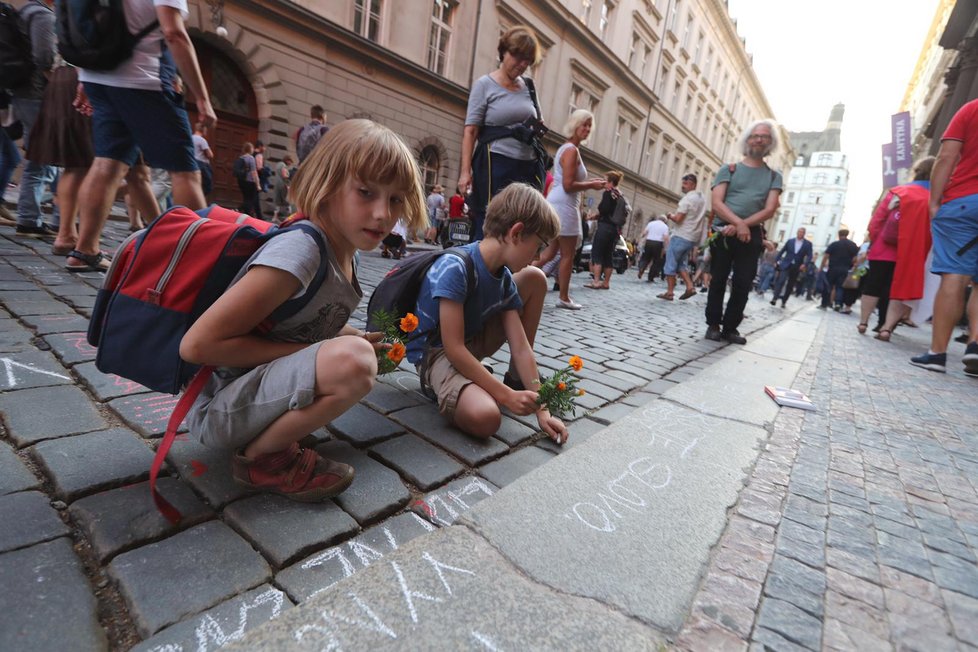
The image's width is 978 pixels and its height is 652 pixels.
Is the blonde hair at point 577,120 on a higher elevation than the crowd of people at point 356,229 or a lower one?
higher

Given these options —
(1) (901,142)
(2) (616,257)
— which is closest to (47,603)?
(2) (616,257)

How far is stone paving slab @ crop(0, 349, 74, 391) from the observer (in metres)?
1.71

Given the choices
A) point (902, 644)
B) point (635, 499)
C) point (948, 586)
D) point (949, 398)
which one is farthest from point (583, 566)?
point (949, 398)

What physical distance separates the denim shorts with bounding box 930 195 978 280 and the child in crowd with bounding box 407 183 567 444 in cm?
414

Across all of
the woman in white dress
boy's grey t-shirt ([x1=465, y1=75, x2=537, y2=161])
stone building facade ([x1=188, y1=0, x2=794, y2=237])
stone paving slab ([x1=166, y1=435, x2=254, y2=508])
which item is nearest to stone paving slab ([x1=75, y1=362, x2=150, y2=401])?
stone paving slab ([x1=166, y1=435, x2=254, y2=508])

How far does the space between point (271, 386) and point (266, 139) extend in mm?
12480

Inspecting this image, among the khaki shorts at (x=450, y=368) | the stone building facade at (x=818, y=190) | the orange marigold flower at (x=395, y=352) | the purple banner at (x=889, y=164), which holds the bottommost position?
the khaki shorts at (x=450, y=368)

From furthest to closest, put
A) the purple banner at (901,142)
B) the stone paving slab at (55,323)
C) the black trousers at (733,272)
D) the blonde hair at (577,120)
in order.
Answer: the purple banner at (901,142) → the blonde hair at (577,120) → the black trousers at (733,272) → the stone paving slab at (55,323)

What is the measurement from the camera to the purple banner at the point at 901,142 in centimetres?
1484

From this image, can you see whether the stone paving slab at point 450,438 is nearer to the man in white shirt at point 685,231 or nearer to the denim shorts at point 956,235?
the denim shorts at point 956,235

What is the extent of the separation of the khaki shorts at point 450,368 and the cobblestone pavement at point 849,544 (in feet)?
3.47

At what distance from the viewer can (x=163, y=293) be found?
3.86 ft

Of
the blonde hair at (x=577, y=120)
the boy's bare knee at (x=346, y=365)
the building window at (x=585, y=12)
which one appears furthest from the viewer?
the building window at (x=585, y=12)

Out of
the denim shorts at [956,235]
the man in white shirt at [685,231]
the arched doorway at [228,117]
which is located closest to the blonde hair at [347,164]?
the denim shorts at [956,235]
